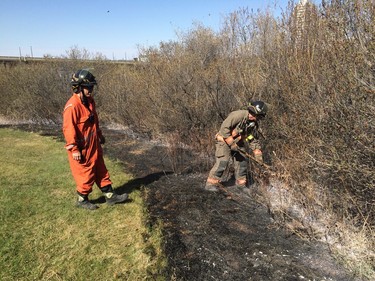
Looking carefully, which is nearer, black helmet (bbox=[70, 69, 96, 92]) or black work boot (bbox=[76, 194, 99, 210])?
black helmet (bbox=[70, 69, 96, 92])

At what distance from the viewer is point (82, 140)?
4.38 meters

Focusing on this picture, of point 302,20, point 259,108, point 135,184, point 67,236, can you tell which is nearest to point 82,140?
point 67,236

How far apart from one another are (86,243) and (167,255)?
1.09m

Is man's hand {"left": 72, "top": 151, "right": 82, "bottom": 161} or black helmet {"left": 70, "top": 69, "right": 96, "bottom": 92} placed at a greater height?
black helmet {"left": 70, "top": 69, "right": 96, "bottom": 92}

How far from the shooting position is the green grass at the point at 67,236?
3357mm

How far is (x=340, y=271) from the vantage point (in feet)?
10.7

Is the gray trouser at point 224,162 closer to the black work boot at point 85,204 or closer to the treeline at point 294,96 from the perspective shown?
the treeline at point 294,96

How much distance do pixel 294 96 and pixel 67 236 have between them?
4.01 m

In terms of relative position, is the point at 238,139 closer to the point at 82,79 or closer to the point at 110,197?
the point at 110,197

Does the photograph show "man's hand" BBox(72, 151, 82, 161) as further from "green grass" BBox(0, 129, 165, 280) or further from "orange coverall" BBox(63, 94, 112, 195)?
"green grass" BBox(0, 129, 165, 280)

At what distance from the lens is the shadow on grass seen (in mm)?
5168

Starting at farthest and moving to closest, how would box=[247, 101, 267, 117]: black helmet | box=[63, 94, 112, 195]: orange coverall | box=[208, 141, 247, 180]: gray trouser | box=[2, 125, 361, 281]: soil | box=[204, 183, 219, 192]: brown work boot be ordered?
1. box=[204, 183, 219, 192]: brown work boot
2. box=[208, 141, 247, 180]: gray trouser
3. box=[247, 101, 267, 117]: black helmet
4. box=[63, 94, 112, 195]: orange coverall
5. box=[2, 125, 361, 281]: soil

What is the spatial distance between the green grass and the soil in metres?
0.27

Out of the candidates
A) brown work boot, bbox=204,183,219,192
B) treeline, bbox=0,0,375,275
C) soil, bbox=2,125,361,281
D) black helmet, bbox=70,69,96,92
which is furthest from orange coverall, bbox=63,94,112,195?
treeline, bbox=0,0,375,275
